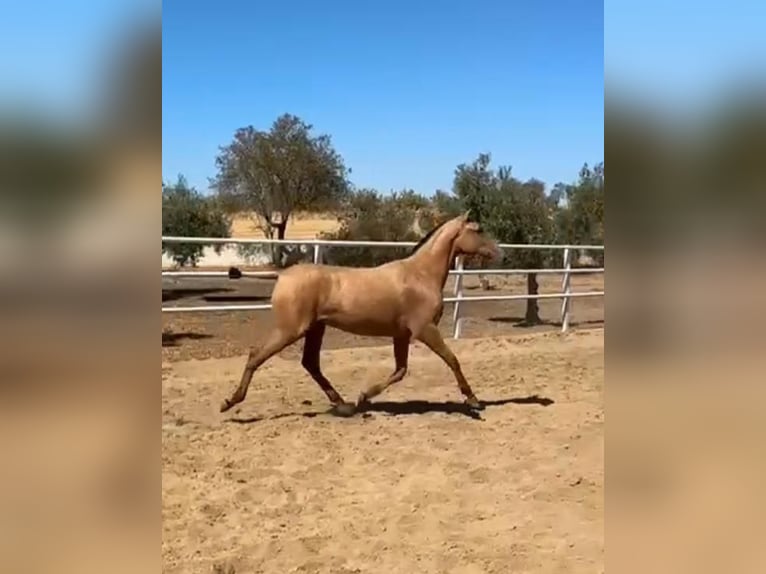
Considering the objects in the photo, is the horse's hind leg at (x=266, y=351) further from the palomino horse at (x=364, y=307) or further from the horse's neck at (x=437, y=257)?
the horse's neck at (x=437, y=257)

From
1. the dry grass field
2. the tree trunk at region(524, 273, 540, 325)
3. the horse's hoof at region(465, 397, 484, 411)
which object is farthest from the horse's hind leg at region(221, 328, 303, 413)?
the dry grass field

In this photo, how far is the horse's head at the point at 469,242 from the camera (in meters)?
5.17

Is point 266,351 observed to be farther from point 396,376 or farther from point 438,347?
point 438,347

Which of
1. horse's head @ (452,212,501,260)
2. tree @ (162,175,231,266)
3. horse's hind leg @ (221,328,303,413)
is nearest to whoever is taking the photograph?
horse's hind leg @ (221,328,303,413)

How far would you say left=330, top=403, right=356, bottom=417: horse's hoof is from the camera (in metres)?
4.78

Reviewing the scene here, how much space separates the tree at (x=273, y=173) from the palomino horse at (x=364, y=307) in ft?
57.0

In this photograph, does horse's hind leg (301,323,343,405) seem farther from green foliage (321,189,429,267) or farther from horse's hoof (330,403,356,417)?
green foliage (321,189,429,267)

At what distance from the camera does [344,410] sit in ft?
15.7

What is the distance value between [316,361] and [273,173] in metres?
18.0

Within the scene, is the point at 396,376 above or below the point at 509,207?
below
